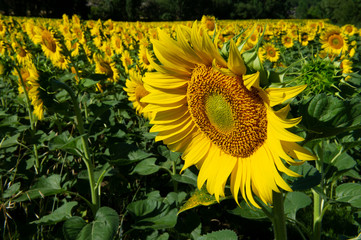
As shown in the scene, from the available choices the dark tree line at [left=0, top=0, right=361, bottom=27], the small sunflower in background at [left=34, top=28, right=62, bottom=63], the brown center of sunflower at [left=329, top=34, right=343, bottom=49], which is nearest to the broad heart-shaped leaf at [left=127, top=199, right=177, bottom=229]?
the small sunflower in background at [left=34, top=28, right=62, bottom=63]

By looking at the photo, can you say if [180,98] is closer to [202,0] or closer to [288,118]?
[288,118]

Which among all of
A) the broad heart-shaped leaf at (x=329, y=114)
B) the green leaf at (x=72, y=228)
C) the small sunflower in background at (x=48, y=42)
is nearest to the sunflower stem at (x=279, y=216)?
the broad heart-shaped leaf at (x=329, y=114)

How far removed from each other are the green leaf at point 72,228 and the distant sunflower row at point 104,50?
82cm

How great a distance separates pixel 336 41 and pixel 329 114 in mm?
4888

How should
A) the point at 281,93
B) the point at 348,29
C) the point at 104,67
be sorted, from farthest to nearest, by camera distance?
the point at 348,29 → the point at 104,67 → the point at 281,93

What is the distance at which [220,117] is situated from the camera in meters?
1.15

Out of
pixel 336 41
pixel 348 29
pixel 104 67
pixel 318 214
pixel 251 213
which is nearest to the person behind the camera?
pixel 251 213

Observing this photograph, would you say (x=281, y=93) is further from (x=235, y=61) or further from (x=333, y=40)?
(x=333, y=40)

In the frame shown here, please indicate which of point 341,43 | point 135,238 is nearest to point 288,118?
point 135,238

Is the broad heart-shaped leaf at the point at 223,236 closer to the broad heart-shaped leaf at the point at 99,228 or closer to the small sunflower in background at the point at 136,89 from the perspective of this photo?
the broad heart-shaped leaf at the point at 99,228

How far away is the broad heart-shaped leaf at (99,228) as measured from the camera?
4.84 ft

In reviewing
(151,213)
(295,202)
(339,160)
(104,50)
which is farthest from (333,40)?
(151,213)

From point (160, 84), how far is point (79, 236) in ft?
2.93

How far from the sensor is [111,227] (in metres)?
1.51
